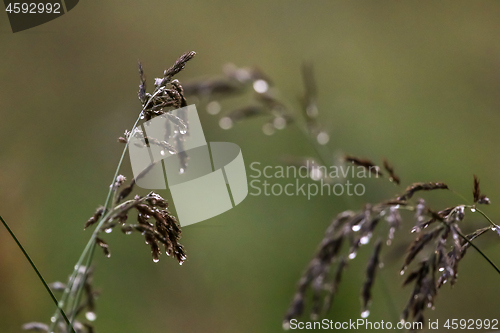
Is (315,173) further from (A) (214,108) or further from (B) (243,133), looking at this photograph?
(B) (243,133)

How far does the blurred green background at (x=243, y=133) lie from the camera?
60.9 inches

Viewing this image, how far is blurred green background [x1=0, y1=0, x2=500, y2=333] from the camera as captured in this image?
155 centimetres

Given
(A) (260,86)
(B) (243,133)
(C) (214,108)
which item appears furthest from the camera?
(B) (243,133)

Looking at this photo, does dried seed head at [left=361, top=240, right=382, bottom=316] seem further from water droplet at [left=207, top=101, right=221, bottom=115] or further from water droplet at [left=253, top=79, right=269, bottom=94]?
water droplet at [left=207, top=101, right=221, bottom=115]

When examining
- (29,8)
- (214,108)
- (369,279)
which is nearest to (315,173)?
(369,279)

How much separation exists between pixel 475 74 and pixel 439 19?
0.36 meters

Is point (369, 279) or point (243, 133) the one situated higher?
point (369, 279)

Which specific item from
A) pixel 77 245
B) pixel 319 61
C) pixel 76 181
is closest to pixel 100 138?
pixel 76 181

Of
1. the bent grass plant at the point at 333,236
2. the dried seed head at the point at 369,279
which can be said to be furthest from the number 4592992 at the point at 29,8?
the dried seed head at the point at 369,279

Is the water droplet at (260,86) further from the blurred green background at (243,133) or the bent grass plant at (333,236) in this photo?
the blurred green background at (243,133)

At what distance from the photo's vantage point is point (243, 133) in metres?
1.84

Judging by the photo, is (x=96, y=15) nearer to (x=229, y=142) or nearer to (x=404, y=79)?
(x=229, y=142)

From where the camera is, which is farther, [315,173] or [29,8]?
[29,8]

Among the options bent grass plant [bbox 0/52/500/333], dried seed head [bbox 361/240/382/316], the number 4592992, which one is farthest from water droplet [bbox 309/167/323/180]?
the number 4592992
